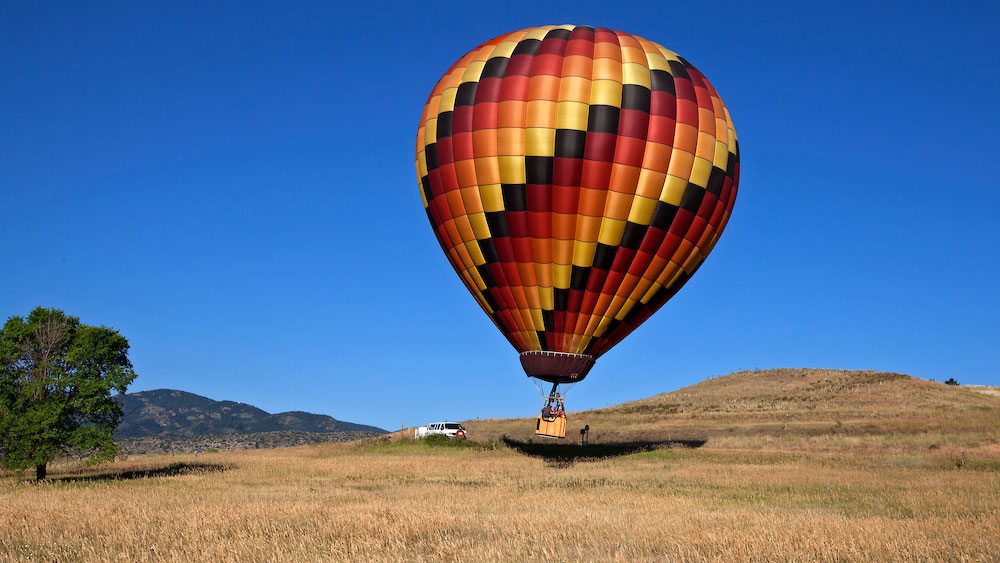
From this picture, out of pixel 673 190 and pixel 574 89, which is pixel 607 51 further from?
pixel 673 190

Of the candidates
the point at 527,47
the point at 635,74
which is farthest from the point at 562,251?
the point at 527,47

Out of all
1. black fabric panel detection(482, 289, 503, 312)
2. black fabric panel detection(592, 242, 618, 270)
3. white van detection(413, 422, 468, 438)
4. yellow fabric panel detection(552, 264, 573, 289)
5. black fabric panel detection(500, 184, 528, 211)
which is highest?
black fabric panel detection(500, 184, 528, 211)

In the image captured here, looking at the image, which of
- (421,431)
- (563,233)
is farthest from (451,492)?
(421,431)

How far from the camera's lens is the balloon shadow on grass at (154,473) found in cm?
2985

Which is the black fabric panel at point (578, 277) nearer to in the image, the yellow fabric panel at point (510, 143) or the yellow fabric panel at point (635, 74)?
the yellow fabric panel at point (510, 143)

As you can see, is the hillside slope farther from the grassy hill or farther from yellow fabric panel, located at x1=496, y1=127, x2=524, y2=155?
yellow fabric panel, located at x1=496, y1=127, x2=524, y2=155

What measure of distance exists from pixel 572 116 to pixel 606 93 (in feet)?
4.65

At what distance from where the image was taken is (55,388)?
29.5m

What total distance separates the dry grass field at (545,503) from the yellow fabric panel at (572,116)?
1146 centimetres

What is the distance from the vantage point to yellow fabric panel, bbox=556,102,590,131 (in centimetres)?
2595

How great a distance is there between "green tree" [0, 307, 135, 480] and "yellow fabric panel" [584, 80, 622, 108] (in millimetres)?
19922

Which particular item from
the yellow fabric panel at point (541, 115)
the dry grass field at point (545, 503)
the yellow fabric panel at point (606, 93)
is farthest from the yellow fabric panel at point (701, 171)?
the dry grass field at point (545, 503)

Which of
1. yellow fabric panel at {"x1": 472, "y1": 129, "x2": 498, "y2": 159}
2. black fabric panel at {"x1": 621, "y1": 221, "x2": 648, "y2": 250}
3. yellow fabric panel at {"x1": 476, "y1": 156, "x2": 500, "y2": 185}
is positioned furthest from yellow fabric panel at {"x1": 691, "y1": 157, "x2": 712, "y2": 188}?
yellow fabric panel at {"x1": 472, "y1": 129, "x2": 498, "y2": 159}

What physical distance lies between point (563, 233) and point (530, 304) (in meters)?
2.82
